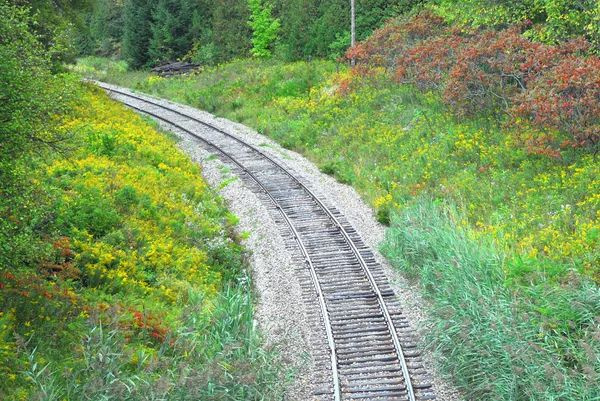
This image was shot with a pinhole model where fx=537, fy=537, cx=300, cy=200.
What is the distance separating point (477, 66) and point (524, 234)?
8.51 metres

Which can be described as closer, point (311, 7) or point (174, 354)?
point (174, 354)

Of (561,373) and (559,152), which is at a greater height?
(559,152)

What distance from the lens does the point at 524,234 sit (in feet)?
38.6

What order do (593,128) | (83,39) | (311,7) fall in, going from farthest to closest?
1. (83,39)
2. (311,7)
3. (593,128)

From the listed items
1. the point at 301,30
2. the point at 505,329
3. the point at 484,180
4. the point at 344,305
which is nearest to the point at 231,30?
the point at 301,30

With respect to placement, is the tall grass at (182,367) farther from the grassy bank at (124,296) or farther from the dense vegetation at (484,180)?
the dense vegetation at (484,180)

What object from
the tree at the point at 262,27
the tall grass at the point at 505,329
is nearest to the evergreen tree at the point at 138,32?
the tree at the point at 262,27

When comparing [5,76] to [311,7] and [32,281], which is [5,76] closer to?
[32,281]

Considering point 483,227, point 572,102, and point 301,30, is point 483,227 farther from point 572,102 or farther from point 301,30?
point 301,30

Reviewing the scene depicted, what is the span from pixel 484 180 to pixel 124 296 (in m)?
10.1

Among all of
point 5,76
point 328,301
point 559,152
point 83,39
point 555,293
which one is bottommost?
point 328,301

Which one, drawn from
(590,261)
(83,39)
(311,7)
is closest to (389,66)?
(311,7)

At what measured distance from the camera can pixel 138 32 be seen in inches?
2050

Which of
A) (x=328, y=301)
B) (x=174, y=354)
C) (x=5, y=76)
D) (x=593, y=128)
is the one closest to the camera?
(x=5, y=76)
